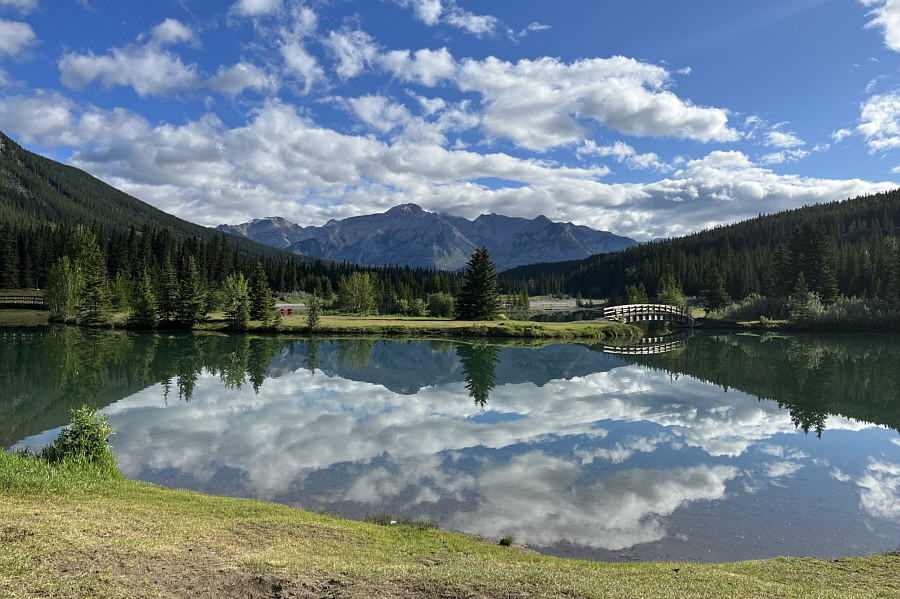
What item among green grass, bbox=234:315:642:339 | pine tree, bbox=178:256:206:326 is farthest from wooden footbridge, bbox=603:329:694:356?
pine tree, bbox=178:256:206:326

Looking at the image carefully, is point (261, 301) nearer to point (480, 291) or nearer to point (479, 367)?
point (480, 291)

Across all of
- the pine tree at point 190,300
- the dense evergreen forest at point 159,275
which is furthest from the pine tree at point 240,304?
the pine tree at point 190,300

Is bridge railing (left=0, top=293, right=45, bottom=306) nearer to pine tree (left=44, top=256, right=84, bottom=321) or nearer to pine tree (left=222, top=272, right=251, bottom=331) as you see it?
pine tree (left=44, top=256, right=84, bottom=321)

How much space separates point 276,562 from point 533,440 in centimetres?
1797

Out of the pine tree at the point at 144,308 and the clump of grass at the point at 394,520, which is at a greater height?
the pine tree at the point at 144,308

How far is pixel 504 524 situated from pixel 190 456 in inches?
555

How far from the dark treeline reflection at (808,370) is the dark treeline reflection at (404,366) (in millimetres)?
111

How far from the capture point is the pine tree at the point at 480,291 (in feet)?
299

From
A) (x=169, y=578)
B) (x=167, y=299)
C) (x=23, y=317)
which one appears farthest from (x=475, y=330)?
(x=23, y=317)

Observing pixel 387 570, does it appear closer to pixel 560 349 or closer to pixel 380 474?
pixel 380 474

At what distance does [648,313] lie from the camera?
336 feet

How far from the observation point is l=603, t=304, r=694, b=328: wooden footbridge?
97.3m

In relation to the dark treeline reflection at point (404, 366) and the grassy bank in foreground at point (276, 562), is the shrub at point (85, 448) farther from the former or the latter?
the dark treeline reflection at point (404, 366)

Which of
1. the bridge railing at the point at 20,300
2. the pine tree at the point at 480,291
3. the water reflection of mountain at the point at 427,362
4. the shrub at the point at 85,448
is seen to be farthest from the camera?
the bridge railing at the point at 20,300
